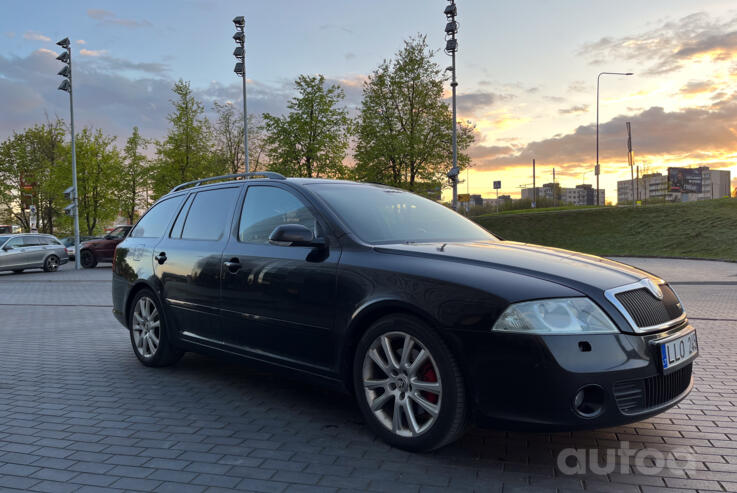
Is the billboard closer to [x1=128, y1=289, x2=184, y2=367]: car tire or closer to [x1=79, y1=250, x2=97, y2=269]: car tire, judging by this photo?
[x1=79, y1=250, x2=97, y2=269]: car tire

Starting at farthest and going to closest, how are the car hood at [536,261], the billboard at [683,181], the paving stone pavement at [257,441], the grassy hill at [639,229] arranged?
the billboard at [683,181]
the grassy hill at [639,229]
the car hood at [536,261]
the paving stone pavement at [257,441]

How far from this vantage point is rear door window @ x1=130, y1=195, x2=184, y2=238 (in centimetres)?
573

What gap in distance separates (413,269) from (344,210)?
3.11ft

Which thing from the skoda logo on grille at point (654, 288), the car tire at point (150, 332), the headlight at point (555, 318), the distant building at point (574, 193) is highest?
the distant building at point (574, 193)

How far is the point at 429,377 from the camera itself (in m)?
3.30

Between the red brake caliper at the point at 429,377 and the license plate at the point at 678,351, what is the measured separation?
1.21 meters

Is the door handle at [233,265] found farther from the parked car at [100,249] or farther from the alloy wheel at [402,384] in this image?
the parked car at [100,249]

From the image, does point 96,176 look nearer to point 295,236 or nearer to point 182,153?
point 182,153

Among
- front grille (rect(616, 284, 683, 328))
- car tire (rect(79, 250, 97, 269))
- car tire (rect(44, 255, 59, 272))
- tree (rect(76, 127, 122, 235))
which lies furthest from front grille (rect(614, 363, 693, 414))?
tree (rect(76, 127, 122, 235))

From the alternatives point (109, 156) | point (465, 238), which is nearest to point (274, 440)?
point (465, 238)

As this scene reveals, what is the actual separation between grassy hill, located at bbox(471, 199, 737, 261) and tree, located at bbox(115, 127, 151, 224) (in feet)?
91.5

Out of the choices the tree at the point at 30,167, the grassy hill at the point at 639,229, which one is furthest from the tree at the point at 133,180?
the grassy hill at the point at 639,229

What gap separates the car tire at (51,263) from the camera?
23670 mm

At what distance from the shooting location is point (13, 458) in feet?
11.4
